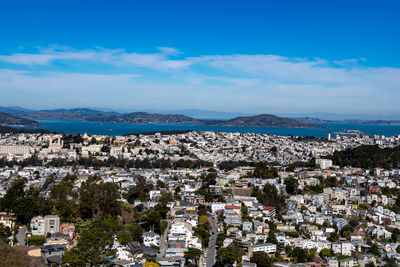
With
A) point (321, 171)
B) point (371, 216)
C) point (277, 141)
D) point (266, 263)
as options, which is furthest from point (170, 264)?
point (277, 141)

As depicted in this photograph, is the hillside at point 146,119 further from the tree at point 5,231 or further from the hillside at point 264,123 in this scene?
the tree at point 5,231

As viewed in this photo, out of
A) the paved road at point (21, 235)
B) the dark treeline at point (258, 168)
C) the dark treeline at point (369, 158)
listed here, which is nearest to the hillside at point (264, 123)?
the dark treeline at point (369, 158)

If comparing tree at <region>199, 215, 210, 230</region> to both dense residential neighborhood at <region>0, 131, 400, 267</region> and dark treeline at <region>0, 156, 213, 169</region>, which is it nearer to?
dense residential neighborhood at <region>0, 131, 400, 267</region>

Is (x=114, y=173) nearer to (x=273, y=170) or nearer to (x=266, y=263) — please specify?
(x=273, y=170)

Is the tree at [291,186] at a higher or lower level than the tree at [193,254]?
higher

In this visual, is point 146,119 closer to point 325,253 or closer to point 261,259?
point 325,253

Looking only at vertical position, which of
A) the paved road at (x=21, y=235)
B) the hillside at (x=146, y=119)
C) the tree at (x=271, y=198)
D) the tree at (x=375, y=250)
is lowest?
the tree at (x=375, y=250)

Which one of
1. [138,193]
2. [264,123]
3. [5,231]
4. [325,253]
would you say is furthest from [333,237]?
[264,123]
